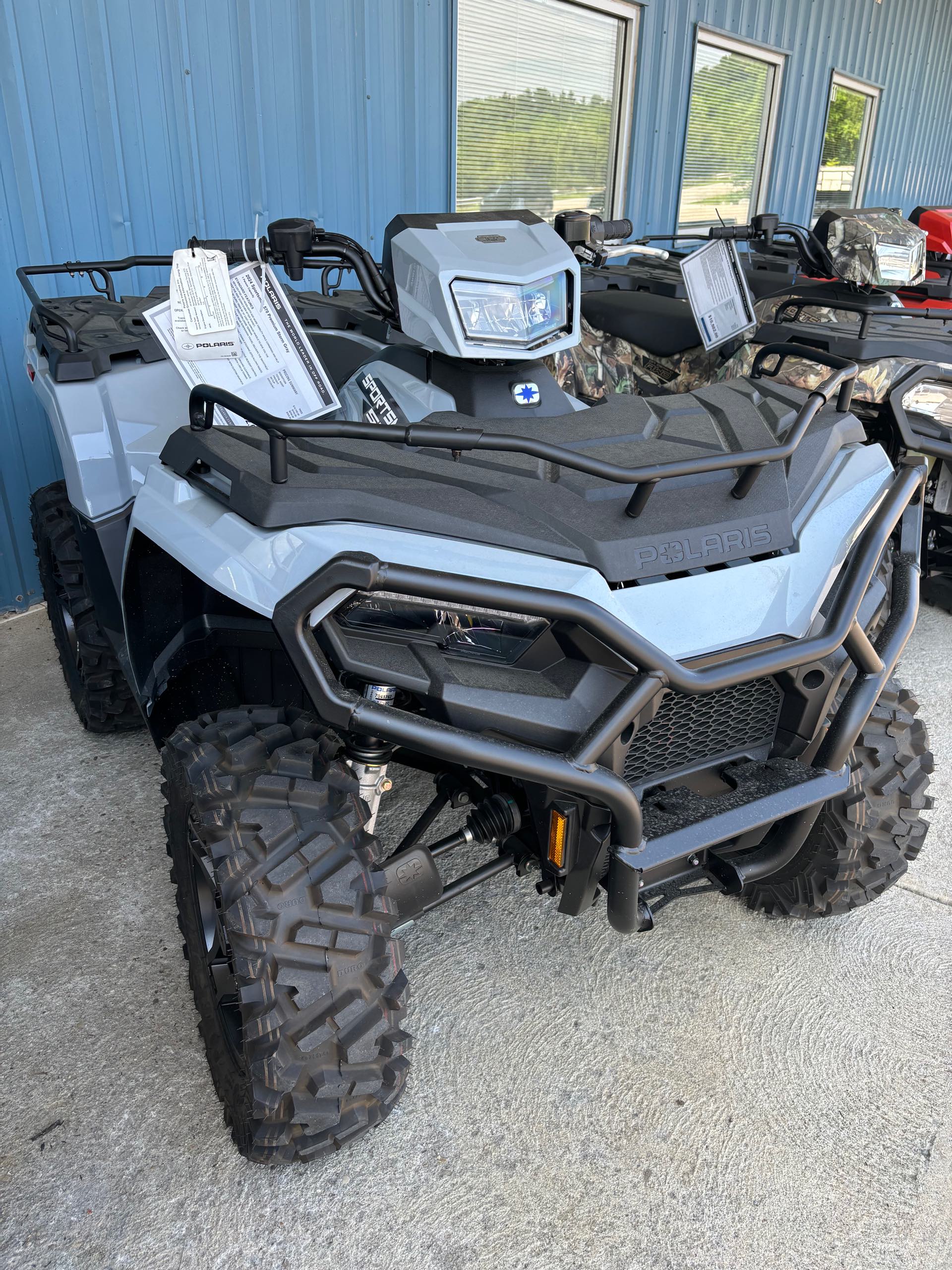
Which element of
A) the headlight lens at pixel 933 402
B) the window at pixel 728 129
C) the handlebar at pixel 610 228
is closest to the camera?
the handlebar at pixel 610 228

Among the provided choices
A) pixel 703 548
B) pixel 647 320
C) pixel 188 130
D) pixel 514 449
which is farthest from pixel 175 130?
pixel 703 548

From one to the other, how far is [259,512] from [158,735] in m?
0.90

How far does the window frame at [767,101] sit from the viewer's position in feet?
21.5

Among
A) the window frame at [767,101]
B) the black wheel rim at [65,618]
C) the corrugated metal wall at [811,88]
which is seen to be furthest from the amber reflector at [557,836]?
the window frame at [767,101]

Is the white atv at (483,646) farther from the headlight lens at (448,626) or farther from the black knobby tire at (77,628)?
the black knobby tire at (77,628)

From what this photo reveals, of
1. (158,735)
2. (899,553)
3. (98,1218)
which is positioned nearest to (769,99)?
(899,553)

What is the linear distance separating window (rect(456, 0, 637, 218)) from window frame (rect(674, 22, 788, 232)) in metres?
0.79

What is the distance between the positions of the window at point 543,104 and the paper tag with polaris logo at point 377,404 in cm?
310

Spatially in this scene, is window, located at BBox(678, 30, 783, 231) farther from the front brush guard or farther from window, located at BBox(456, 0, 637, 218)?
the front brush guard

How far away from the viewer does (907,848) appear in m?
1.94

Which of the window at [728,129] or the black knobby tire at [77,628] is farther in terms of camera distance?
the window at [728,129]

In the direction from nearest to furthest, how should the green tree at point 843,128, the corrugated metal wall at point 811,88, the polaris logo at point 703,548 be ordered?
the polaris logo at point 703,548 < the corrugated metal wall at point 811,88 < the green tree at point 843,128

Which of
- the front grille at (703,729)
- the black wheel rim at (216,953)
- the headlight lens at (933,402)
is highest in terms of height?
the headlight lens at (933,402)

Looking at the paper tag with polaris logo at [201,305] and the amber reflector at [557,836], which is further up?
the paper tag with polaris logo at [201,305]
